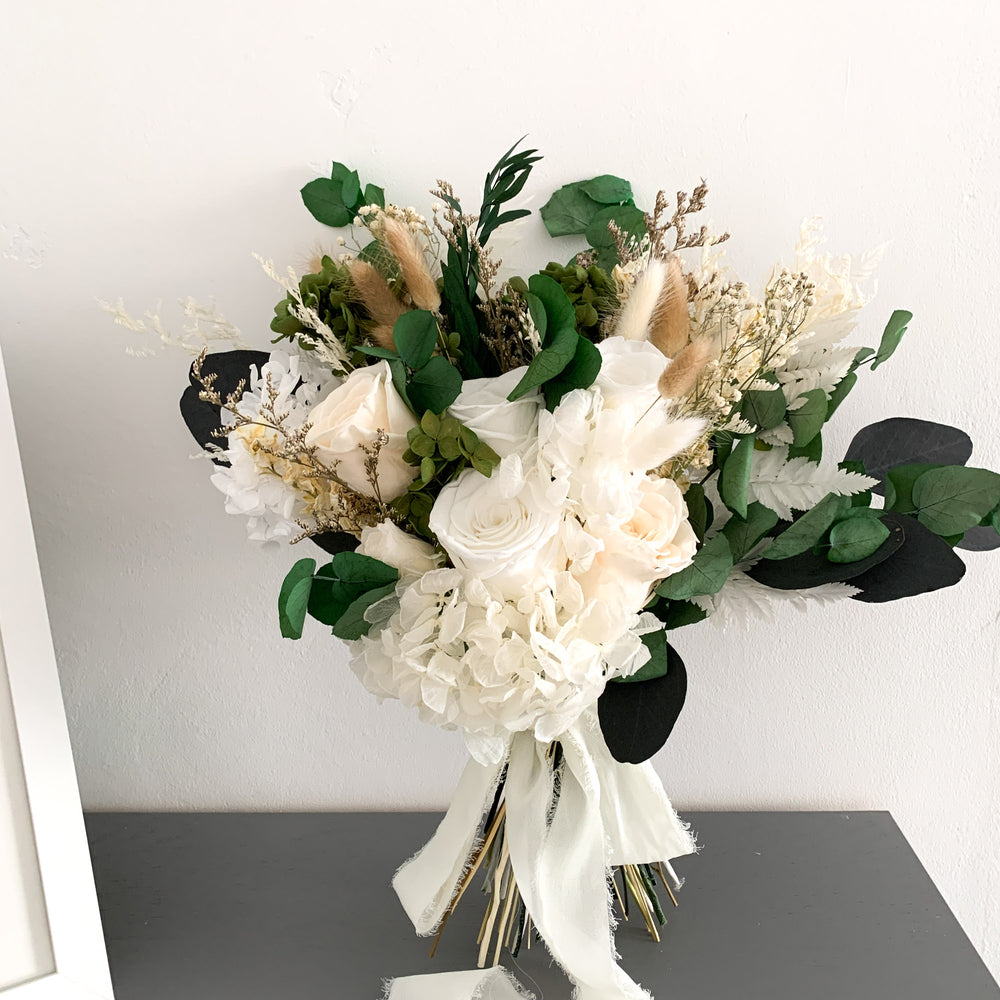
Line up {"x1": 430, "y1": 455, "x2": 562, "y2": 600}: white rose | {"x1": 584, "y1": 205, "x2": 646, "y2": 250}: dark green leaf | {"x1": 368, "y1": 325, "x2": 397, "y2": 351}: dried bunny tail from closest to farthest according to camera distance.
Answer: {"x1": 430, "y1": 455, "x2": 562, "y2": 600}: white rose, {"x1": 368, "y1": 325, "x2": 397, "y2": 351}: dried bunny tail, {"x1": 584, "y1": 205, "x2": 646, "y2": 250}: dark green leaf

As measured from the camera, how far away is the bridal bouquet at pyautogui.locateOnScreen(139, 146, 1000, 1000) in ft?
1.81

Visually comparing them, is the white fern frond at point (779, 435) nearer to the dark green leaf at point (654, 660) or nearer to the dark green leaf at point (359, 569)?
the dark green leaf at point (654, 660)

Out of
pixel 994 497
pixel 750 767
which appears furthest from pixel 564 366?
pixel 750 767

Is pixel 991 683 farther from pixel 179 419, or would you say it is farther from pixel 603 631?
pixel 179 419

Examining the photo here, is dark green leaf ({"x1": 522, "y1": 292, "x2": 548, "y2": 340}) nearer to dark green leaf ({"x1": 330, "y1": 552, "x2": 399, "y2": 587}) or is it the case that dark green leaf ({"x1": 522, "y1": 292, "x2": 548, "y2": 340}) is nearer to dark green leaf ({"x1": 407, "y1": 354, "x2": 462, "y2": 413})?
dark green leaf ({"x1": 407, "y1": 354, "x2": 462, "y2": 413})

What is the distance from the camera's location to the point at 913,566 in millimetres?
626

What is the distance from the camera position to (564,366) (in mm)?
552

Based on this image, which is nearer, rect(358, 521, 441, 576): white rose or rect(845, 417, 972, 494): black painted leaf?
rect(358, 521, 441, 576): white rose

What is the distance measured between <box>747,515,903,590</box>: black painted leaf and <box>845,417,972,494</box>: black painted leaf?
9 cm

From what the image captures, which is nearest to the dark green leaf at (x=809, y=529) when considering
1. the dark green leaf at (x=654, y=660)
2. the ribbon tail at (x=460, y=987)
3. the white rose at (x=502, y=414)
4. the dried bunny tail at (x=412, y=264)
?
the dark green leaf at (x=654, y=660)

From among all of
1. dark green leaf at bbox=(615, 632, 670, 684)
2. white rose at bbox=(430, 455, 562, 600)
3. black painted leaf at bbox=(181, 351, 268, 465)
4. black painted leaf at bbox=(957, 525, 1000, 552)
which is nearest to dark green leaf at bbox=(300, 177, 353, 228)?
black painted leaf at bbox=(181, 351, 268, 465)

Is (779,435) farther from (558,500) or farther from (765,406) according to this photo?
(558,500)

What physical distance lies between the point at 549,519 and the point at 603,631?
0.08 metres

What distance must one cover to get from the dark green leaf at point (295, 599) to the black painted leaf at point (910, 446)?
458 millimetres
